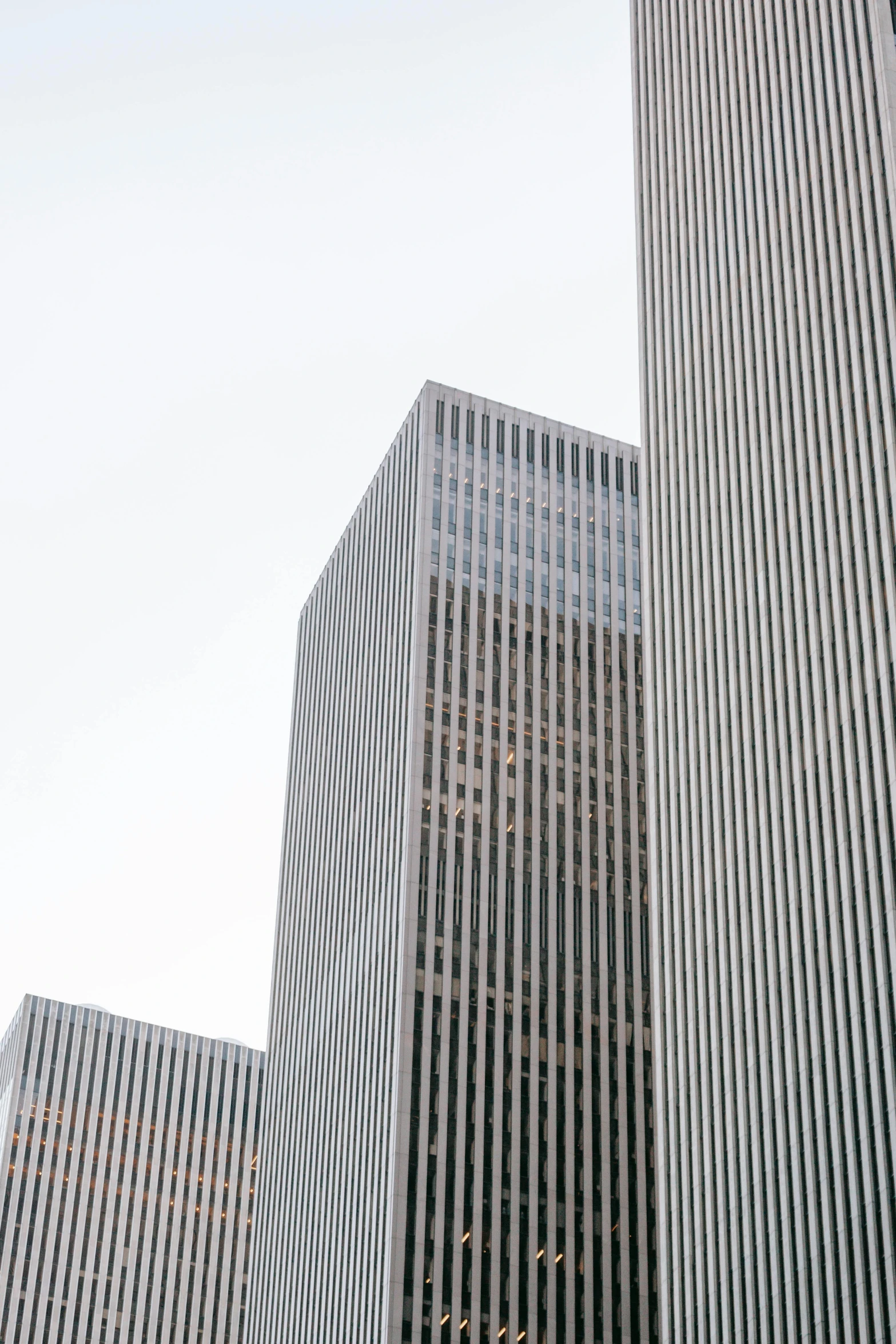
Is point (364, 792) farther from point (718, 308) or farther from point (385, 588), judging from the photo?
point (718, 308)

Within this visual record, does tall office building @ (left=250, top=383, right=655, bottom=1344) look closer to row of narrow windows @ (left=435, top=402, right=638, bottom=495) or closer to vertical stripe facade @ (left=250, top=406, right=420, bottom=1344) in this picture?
row of narrow windows @ (left=435, top=402, right=638, bottom=495)

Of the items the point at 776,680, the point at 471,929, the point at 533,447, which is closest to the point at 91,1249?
the point at 471,929

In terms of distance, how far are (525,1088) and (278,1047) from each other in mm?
36262

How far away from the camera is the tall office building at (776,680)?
7225 cm

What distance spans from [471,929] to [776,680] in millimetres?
44409

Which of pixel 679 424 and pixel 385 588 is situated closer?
pixel 679 424

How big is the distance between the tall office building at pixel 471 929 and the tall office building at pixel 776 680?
97.3 ft

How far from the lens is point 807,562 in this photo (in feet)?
271

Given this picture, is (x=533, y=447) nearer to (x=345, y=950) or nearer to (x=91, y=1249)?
(x=345, y=950)

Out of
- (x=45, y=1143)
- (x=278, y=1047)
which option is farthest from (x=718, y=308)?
(x=45, y=1143)

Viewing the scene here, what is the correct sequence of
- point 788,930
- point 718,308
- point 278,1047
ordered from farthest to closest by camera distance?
A: point 278,1047 → point 718,308 → point 788,930

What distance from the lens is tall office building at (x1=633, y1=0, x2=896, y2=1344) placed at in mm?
72250

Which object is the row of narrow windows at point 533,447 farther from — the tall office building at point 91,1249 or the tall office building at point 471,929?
the tall office building at point 91,1249

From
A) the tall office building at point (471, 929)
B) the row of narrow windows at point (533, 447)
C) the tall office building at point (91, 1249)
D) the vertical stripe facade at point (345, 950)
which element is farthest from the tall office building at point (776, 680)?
the tall office building at point (91, 1249)
